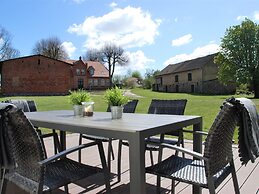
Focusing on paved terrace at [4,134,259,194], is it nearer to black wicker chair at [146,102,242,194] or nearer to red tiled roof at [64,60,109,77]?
black wicker chair at [146,102,242,194]

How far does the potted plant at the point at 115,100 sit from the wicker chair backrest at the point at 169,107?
87cm

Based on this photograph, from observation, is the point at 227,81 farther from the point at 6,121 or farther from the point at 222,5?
the point at 6,121

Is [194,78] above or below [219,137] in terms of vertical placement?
above

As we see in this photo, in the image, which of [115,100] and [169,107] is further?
[169,107]

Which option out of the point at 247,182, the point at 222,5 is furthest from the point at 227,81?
the point at 247,182

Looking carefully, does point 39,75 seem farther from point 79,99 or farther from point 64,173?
point 64,173

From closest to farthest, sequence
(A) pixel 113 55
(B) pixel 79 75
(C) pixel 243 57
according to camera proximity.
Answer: (C) pixel 243 57 → (B) pixel 79 75 → (A) pixel 113 55

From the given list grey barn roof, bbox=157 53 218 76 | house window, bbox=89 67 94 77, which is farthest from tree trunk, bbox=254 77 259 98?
house window, bbox=89 67 94 77

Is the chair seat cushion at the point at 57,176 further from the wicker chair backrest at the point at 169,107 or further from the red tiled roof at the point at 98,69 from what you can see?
the red tiled roof at the point at 98,69

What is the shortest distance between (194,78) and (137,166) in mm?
32025

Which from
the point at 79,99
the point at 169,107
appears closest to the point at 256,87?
the point at 169,107

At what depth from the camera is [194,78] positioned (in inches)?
1271

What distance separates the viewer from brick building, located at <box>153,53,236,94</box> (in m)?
29.9

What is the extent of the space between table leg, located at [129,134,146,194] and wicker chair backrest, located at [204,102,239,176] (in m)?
0.36
